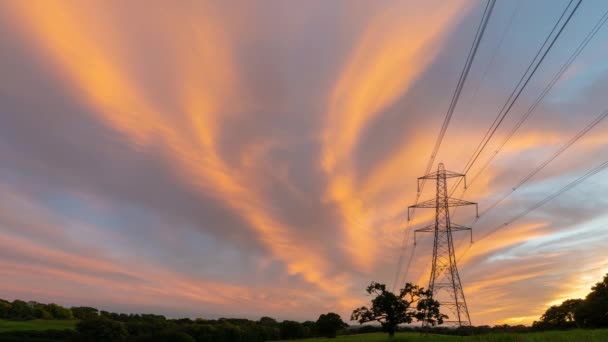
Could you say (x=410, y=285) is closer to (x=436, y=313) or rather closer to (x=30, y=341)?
(x=436, y=313)

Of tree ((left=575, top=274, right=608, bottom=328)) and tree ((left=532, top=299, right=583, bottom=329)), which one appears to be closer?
tree ((left=575, top=274, right=608, bottom=328))

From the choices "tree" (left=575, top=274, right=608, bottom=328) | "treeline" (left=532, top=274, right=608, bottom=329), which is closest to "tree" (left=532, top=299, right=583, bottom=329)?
"treeline" (left=532, top=274, right=608, bottom=329)

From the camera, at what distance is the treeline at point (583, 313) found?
9456 cm

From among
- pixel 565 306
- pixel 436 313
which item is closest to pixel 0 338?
pixel 436 313

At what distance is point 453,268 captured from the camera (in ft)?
224

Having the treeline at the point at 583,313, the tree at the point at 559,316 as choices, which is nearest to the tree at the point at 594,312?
the treeline at the point at 583,313

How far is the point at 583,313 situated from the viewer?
9738 centimetres

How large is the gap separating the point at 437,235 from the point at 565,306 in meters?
78.0

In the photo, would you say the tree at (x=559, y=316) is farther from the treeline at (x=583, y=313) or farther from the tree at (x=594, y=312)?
the tree at (x=594, y=312)

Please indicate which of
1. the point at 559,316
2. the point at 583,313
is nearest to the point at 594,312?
the point at 583,313

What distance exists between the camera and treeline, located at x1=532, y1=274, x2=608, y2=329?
94562 mm

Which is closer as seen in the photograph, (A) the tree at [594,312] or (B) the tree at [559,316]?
(A) the tree at [594,312]

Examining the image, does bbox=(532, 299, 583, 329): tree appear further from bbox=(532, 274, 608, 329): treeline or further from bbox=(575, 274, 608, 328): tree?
bbox=(575, 274, 608, 328): tree

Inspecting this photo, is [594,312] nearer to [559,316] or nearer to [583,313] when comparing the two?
[583,313]
